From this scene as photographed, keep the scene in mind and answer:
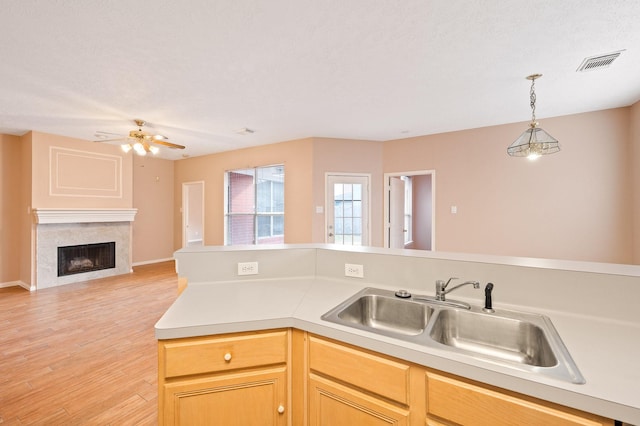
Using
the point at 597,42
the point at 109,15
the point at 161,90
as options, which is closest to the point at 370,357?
the point at 109,15

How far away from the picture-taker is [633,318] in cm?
114

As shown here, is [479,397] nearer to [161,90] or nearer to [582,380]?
[582,380]

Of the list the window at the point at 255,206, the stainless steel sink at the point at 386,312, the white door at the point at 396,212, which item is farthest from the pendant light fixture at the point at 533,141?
the window at the point at 255,206

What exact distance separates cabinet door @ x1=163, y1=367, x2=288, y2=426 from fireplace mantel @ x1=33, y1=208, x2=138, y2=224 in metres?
5.17

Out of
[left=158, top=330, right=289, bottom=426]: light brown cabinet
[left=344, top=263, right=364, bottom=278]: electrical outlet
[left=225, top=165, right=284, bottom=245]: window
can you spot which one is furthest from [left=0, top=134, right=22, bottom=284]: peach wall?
[left=344, top=263, right=364, bottom=278]: electrical outlet

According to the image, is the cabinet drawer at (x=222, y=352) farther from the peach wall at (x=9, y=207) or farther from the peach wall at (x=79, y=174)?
the peach wall at (x=9, y=207)

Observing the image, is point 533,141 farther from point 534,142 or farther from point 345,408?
point 345,408

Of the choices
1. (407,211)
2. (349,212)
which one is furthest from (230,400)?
(407,211)

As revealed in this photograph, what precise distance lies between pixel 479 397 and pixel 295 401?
0.75 meters

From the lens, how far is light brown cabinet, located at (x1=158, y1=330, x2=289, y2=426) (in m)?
1.09

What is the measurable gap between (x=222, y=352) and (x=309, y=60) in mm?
2300

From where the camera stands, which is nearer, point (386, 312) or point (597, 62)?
point (386, 312)

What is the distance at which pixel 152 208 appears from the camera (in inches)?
261

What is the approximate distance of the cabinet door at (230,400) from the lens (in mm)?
1099
